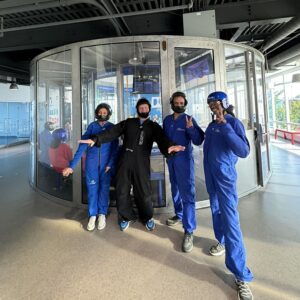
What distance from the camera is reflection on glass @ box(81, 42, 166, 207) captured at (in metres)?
3.16

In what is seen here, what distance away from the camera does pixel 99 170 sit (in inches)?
109

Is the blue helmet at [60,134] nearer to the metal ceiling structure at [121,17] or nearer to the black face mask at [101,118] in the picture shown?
the black face mask at [101,118]

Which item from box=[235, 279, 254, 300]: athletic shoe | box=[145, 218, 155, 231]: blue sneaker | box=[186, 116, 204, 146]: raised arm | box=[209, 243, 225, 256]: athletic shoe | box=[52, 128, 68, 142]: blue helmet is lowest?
box=[235, 279, 254, 300]: athletic shoe

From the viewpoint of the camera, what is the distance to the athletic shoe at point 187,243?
86.0 inches

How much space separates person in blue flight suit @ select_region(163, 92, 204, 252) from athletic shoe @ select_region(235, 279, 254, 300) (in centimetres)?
60

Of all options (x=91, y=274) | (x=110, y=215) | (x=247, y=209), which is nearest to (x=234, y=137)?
(x=91, y=274)

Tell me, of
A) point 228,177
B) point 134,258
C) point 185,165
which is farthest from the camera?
point 185,165

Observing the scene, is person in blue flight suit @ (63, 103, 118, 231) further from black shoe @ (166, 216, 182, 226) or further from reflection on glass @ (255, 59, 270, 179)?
reflection on glass @ (255, 59, 270, 179)

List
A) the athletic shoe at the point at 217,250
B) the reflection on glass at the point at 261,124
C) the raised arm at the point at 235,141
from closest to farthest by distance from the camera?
the raised arm at the point at 235,141
the athletic shoe at the point at 217,250
the reflection on glass at the point at 261,124

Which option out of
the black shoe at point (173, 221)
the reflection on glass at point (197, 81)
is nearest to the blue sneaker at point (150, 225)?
the black shoe at point (173, 221)

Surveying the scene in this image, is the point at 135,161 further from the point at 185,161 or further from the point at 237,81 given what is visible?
the point at 237,81

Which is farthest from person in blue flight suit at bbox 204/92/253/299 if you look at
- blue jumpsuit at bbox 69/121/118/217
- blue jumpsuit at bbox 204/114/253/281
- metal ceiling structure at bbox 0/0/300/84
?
metal ceiling structure at bbox 0/0/300/84

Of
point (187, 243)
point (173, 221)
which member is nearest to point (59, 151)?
point (173, 221)

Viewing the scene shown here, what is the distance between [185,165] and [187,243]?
73 cm
